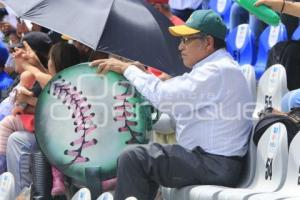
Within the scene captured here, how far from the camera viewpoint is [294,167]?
4.60 metres

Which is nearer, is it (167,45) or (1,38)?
(167,45)

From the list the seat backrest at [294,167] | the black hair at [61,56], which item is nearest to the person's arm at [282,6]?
the seat backrest at [294,167]

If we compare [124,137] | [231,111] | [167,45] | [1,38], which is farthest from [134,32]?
[1,38]

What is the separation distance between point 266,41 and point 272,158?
8.38 ft

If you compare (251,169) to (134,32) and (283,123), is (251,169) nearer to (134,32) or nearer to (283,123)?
(283,123)

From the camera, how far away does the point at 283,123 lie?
4.82 metres

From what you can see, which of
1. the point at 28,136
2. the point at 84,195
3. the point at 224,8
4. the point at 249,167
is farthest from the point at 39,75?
the point at 224,8

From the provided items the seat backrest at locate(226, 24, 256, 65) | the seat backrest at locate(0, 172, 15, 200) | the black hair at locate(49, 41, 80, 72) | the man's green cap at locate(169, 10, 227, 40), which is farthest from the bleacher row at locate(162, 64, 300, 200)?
the seat backrest at locate(226, 24, 256, 65)

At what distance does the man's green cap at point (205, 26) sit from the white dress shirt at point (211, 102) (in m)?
0.18

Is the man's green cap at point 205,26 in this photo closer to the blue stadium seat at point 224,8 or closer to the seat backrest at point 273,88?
the seat backrest at point 273,88

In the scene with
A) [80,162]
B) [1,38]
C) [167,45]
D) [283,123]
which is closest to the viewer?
[283,123]

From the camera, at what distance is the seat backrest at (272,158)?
15.4 feet

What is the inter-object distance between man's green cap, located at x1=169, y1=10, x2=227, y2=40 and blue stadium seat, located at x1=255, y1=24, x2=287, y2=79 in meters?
1.79

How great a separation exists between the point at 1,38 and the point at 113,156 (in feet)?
16.0
